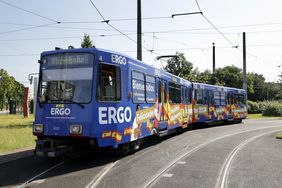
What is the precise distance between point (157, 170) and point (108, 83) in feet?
8.87

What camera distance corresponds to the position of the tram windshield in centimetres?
934

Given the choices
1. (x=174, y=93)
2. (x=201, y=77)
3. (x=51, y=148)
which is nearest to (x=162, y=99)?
(x=174, y=93)

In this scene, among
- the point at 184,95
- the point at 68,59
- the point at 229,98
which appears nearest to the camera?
the point at 68,59

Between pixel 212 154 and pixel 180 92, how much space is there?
7.02m

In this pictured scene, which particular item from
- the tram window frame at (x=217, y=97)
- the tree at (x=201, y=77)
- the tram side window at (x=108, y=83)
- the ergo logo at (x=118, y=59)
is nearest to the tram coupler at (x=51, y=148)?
the tram side window at (x=108, y=83)

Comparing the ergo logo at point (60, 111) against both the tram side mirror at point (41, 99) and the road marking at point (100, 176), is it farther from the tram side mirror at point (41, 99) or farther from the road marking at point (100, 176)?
the road marking at point (100, 176)

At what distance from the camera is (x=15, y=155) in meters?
11.4

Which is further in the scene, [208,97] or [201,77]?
[201,77]

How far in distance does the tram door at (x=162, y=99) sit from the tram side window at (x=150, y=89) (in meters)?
0.80

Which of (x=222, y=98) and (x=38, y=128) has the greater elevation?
(x=222, y=98)

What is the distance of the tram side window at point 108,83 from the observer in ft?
30.9

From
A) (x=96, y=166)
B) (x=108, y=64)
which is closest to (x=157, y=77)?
(x=108, y=64)

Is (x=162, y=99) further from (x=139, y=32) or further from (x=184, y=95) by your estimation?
(x=139, y=32)

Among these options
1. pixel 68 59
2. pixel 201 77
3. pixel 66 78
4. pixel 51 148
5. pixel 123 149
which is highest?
pixel 201 77
